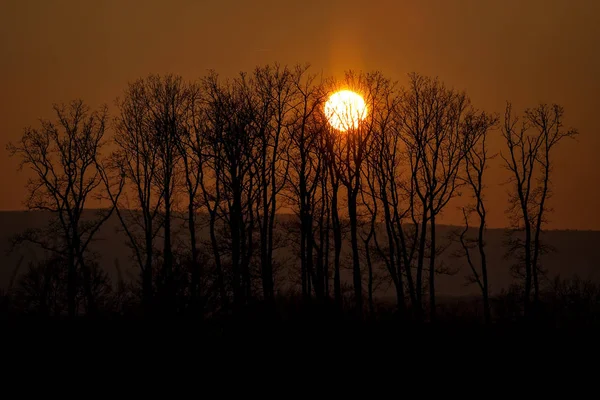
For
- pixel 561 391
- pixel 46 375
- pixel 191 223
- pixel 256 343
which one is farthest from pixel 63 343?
pixel 191 223

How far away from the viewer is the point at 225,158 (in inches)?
1590

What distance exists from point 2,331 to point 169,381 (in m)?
7.08

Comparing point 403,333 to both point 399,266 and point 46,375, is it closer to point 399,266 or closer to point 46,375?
point 46,375

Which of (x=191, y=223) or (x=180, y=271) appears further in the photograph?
(x=191, y=223)

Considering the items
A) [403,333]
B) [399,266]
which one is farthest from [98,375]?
[399,266]

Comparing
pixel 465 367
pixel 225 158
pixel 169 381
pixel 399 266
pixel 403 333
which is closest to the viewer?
pixel 169 381

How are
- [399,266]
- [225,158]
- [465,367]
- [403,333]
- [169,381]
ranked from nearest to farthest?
[169,381] < [465,367] < [403,333] < [225,158] < [399,266]

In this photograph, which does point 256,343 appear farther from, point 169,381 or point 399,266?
point 399,266

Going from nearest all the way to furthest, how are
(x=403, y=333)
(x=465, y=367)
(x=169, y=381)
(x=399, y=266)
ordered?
(x=169, y=381), (x=465, y=367), (x=403, y=333), (x=399, y=266)

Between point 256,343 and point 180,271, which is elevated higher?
point 180,271

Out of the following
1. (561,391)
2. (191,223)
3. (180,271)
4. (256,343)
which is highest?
(191,223)

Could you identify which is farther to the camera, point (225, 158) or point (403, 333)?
point (225, 158)

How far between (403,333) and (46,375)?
36.2 feet

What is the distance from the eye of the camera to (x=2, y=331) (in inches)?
953
